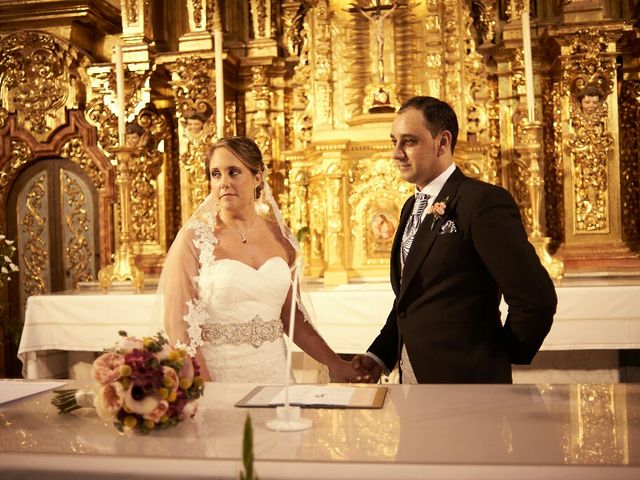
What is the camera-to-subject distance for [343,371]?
3371 mm

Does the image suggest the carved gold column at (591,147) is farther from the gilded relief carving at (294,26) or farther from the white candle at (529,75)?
the gilded relief carving at (294,26)

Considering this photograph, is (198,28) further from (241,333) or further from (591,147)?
(241,333)

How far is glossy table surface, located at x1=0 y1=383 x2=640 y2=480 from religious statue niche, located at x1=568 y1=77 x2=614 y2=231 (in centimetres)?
434

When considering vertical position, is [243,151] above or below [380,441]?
above

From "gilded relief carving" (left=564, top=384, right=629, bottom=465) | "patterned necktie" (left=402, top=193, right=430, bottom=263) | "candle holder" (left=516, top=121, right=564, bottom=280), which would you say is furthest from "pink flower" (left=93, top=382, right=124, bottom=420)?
"candle holder" (left=516, top=121, right=564, bottom=280)

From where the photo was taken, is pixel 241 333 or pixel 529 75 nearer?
pixel 241 333

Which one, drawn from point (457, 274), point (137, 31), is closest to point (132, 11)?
point (137, 31)

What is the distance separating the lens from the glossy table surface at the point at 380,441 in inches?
63.0

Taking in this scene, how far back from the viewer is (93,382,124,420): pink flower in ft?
6.21

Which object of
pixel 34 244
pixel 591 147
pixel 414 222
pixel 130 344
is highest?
pixel 591 147

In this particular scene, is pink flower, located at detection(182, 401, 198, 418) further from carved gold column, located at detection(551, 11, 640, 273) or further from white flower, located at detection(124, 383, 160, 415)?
carved gold column, located at detection(551, 11, 640, 273)

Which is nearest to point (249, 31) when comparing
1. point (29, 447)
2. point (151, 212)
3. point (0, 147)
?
point (151, 212)

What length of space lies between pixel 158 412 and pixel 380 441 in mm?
584

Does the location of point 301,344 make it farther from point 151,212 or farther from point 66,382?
point 151,212
